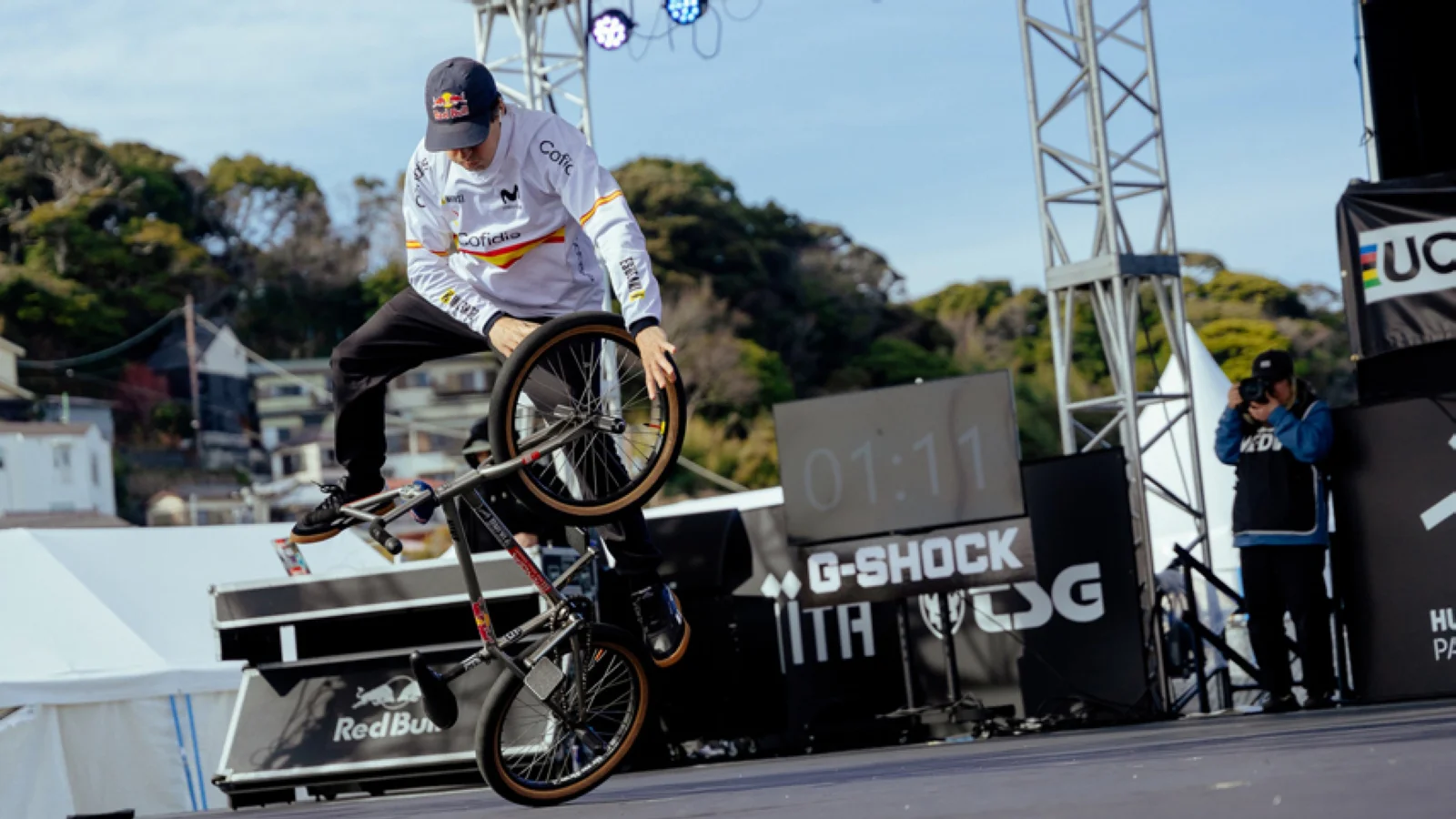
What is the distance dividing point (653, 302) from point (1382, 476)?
476 centimetres

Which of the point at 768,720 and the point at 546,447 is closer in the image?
the point at 546,447

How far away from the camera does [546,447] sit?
14.9 feet

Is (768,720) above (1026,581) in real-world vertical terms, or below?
below

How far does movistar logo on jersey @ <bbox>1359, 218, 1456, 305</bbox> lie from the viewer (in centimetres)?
797

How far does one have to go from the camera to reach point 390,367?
500 cm

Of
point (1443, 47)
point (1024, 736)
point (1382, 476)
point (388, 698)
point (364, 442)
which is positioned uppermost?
point (1443, 47)

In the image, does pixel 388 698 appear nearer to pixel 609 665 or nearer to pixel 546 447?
pixel 609 665

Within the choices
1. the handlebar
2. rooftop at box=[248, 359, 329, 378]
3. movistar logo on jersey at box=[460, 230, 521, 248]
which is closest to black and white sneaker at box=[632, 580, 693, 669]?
the handlebar

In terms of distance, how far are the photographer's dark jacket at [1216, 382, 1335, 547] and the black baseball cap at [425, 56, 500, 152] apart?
15.5 ft

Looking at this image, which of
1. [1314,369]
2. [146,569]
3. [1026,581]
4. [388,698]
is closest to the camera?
[388,698]

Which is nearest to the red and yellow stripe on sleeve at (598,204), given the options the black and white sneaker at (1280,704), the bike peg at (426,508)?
the bike peg at (426,508)

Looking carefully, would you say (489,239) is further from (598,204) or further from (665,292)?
(665,292)

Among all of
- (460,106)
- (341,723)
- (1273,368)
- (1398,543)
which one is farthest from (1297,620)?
(460,106)

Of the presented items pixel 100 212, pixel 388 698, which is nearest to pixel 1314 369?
pixel 100 212
